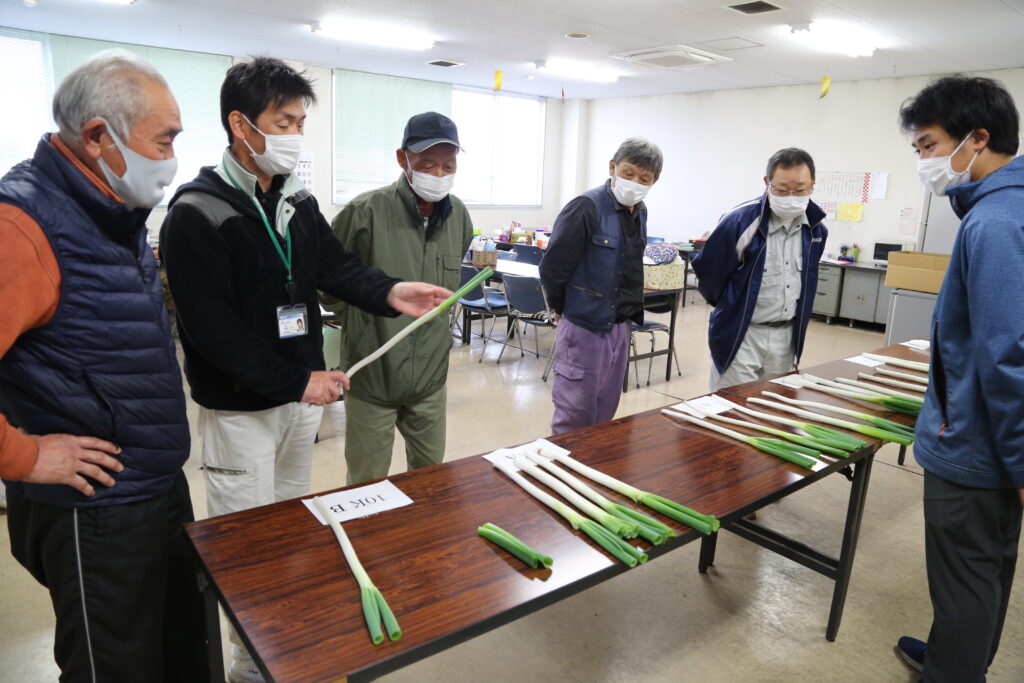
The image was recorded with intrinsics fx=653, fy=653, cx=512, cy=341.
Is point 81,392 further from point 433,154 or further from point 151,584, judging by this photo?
point 433,154

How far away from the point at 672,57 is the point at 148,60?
4.91 metres

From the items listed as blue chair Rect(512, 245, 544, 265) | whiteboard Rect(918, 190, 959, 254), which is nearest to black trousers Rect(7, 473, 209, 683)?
blue chair Rect(512, 245, 544, 265)

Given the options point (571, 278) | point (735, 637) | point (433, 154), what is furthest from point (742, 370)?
point (433, 154)

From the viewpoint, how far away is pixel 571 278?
2.80 m

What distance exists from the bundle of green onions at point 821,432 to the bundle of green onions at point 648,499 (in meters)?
0.64

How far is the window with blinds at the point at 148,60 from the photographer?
20.7ft

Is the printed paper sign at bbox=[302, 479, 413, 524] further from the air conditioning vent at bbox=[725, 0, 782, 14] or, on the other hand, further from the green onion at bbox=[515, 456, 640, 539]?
the air conditioning vent at bbox=[725, 0, 782, 14]

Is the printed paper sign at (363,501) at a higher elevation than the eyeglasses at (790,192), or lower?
lower

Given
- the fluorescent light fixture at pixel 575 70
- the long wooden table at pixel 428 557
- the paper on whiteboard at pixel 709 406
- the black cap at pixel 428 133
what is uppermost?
the fluorescent light fixture at pixel 575 70

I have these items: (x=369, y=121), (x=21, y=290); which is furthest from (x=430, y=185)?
(x=369, y=121)

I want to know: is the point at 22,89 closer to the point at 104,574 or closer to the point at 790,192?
the point at 104,574

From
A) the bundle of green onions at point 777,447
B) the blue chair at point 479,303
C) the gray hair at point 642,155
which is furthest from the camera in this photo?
the blue chair at point 479,303

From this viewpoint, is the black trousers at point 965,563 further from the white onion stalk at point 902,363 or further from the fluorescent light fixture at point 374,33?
the fluorescent light fixture at point 374,33

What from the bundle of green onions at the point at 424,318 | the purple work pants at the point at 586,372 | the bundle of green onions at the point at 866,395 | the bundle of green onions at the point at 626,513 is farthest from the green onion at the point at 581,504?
the bundle of green onions at the point at 866,395
